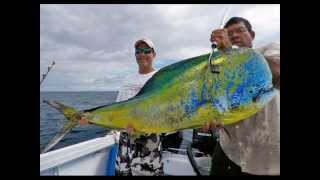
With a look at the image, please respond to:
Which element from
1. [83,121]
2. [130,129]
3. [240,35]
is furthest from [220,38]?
[83,121]

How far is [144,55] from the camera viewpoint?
2.96 m

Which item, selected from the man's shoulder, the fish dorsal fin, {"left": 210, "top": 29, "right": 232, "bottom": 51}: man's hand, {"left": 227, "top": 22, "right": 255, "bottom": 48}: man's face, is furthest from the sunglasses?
the man's shoulder

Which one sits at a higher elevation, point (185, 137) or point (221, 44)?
point (221, 44)

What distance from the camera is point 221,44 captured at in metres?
2.96

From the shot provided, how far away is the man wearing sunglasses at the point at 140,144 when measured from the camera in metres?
2.91

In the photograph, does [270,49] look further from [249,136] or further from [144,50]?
[144,50]

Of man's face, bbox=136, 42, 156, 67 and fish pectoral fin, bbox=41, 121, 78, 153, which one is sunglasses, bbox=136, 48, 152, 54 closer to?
man's face, bbox=136, 42, 156, 67

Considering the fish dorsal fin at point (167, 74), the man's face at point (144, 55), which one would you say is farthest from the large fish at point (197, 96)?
the man's face at point (144, 55)

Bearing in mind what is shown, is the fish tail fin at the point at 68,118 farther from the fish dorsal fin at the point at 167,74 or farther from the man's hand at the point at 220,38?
the man's hand at the point at 220,38

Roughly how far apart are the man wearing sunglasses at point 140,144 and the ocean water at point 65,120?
0.49 ft

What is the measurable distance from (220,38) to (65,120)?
1.30m
